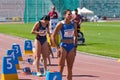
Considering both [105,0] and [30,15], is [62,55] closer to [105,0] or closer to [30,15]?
[30,15]

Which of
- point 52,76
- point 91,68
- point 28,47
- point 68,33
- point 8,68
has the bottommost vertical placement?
point 91,68

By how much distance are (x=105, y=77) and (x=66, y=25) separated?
3405 millimetres

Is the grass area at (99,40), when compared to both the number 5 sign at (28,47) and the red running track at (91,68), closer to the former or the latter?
the red running track at (91,68)

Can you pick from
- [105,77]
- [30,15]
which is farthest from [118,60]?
[30,15]

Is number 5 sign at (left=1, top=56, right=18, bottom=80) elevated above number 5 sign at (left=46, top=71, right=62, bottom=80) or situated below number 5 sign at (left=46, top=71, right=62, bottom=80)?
below

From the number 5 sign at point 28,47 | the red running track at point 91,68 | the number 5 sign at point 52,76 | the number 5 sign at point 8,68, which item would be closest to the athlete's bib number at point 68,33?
the number 5 sign at point 8,68

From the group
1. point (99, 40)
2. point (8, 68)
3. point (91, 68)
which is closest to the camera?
point (8, 68)

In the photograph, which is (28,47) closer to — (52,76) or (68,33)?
(68,33)

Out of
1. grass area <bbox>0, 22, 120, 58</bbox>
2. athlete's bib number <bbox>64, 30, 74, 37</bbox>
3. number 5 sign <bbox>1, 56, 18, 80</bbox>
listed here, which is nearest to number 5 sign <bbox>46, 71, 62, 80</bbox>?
athlete's bib number <bbox>64, 30, 74, 37</bbox>

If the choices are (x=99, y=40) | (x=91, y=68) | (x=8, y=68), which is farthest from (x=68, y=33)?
(x=99, y=40)

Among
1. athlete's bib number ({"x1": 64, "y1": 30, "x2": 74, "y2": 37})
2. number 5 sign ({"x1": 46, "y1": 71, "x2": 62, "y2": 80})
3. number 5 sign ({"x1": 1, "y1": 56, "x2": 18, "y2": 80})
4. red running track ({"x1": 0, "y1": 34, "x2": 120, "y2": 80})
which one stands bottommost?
red running track ({"x1": 0, "y1": 34, "x2": 120, "y2": 80})

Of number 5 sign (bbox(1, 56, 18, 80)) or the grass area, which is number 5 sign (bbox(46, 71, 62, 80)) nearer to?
number 5 sign (bbox(1, 56, 18, 80))

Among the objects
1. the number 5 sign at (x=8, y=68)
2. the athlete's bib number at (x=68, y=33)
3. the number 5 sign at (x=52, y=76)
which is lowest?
the number 5 sign at (x=8, y=68)

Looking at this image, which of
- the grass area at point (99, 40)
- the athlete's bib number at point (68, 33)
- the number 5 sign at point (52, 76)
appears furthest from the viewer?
the grass area at point (99, 40)
